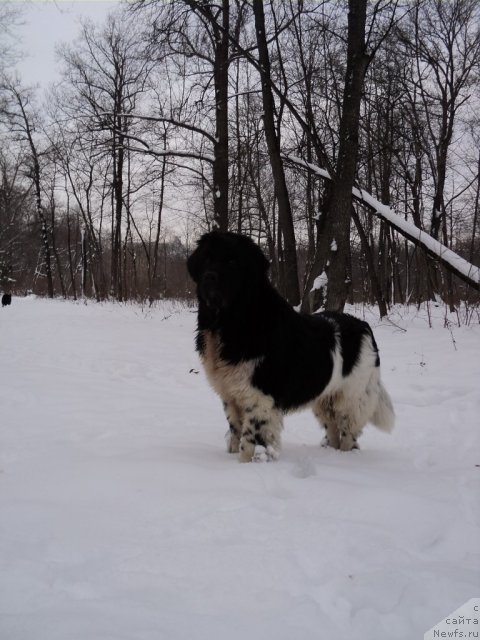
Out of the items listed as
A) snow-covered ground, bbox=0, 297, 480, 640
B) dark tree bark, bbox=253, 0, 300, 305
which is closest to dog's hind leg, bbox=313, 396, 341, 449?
snow-covered ground, bbox=0, 297, 480, 640

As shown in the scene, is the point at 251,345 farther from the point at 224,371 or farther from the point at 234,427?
the point at 234,427

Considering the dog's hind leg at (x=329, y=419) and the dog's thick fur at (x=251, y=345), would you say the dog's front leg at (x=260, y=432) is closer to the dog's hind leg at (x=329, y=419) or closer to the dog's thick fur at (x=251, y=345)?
the dog's thick fur at (x=251, y=345)

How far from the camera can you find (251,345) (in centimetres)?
333

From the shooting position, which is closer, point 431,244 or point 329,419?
point 329,419

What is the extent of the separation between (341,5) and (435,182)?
10.0 meters

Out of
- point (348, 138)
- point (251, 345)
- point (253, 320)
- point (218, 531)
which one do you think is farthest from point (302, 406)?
point (348, 138)

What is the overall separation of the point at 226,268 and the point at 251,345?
24.3 inches

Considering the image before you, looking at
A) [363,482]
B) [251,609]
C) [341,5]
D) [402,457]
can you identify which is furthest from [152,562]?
[341,5]

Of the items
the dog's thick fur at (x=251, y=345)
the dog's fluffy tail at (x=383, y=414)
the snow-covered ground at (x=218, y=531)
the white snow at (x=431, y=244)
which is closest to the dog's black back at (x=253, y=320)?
the dog's thick fur at (x=251, y=345)

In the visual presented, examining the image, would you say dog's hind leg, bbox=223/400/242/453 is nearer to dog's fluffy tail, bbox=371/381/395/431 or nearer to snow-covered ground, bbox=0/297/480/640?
snow-covered ground, bbox=0/297/480/640

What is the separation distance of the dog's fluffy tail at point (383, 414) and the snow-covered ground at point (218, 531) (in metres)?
0.24

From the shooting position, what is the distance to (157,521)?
2.04 meters

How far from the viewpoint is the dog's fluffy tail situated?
4.06m

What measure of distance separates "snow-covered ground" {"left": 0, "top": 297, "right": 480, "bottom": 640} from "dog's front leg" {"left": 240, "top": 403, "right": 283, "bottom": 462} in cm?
16
